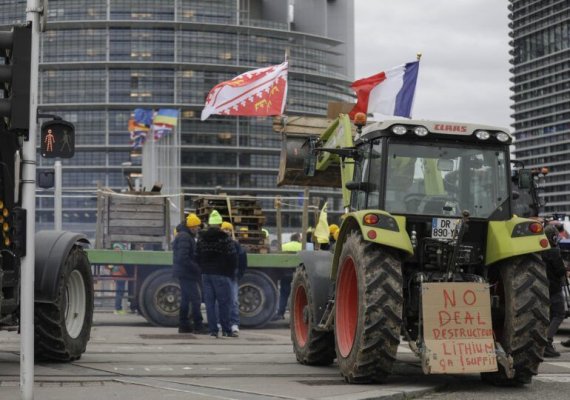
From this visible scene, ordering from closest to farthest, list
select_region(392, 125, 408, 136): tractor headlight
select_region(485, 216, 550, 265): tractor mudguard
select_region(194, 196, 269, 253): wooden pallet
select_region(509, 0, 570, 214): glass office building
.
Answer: select_region(485, 216, 550, 265): tractor mudguard → select_region(392, 125, 408, 136): tractor headlight → select_region(194, 196, 269, 253): wooden pallet → select_region(509, 0, 570, 214): glass office building

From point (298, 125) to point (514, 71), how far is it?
121238mm

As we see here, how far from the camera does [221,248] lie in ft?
50.0

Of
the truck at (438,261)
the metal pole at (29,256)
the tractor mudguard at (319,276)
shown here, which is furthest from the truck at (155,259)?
the metal pole at (29,256)

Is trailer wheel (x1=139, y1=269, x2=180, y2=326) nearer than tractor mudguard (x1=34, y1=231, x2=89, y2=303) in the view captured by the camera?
No

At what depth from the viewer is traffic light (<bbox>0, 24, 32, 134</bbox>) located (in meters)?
6.96

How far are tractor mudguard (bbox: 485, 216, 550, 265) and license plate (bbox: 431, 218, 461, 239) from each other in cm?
39

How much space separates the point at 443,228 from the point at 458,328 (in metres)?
0.96

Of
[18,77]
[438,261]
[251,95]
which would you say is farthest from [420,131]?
[251,95]

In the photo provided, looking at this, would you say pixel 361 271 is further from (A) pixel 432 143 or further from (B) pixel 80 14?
(B) pixel 80 14

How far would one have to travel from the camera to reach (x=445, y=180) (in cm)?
931

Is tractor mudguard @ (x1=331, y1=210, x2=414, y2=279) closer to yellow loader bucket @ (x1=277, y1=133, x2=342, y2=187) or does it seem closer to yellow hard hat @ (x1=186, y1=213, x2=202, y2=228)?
yellow loader bucket @ (x1=277, y1=133, x2=342, y2=187)

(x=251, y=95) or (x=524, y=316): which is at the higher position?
(x=251, y=95)

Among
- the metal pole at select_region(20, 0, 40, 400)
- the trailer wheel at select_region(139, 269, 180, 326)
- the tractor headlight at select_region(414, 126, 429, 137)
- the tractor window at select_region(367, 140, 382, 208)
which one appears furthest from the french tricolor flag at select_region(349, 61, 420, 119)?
the metal pole at select_region(20, 0, 40, 400)

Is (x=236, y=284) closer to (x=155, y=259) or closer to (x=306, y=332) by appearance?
(x=155, y=259)
